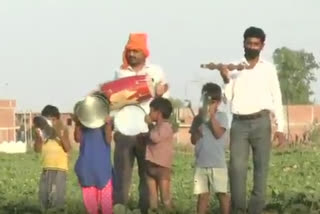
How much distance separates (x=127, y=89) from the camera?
7.64m

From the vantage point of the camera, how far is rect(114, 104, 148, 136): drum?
783 centimetres

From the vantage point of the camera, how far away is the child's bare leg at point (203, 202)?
7714 mm

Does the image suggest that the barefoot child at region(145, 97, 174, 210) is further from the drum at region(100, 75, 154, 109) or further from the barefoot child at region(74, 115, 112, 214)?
the barefoot child at region(74, 115, 112, 214)

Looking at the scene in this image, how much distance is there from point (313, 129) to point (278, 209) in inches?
1602

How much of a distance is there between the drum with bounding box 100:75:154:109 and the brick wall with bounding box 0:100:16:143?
53.4 m

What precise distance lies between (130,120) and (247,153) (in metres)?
1.08

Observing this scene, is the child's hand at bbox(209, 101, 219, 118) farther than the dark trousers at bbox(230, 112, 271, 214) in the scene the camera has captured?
Yes

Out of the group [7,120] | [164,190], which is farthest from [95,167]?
[7,120]

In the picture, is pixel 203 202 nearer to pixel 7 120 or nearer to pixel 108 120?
pixel 108 120

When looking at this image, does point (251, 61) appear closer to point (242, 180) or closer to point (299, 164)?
point (242, 180)

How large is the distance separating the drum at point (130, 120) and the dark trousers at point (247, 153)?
90 cm

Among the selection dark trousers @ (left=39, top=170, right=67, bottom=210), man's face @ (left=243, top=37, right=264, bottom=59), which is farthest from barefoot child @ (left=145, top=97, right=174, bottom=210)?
dark trousers @ (left=39, top=170, right=67, bottom=210)

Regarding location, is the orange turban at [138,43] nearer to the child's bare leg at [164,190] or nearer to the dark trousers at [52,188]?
the child's bare leg at [164,190]

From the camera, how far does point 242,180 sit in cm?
748
